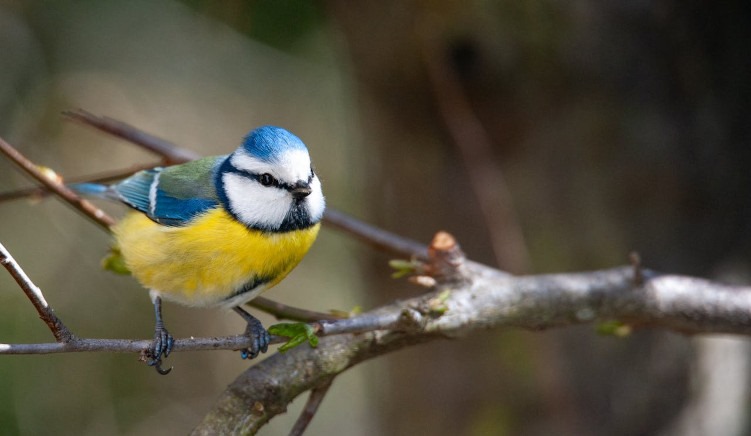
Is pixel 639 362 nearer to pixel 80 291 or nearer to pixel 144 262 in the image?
pixel 144 262

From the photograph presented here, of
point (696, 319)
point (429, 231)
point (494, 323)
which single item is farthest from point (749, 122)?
point (494, 323)

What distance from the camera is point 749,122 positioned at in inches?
68.8

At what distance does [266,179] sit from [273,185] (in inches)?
0.7

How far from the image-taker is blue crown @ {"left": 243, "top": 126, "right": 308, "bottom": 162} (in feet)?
4.21

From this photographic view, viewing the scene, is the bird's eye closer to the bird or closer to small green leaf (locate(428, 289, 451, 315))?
the bird

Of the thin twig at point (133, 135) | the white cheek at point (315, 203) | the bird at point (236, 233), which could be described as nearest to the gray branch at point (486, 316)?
the bird at point (236, 233)

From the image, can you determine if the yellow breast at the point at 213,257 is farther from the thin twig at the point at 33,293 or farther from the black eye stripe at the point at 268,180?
the thin twig at the point at 33,293

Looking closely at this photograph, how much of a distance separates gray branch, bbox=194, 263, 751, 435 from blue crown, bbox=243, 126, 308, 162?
0.32m

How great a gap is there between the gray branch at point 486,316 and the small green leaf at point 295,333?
7 cm

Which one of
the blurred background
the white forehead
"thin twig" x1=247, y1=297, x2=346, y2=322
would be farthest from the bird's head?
the blurred background

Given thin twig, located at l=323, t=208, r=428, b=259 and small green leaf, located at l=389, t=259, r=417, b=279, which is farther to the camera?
thin twig, located at l=323, t=208, r=428, b=259

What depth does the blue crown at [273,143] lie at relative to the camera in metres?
1.28

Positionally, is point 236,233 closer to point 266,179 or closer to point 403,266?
point 266,179

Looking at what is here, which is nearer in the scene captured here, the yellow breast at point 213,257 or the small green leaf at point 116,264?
the yellow breast at point 213,257
